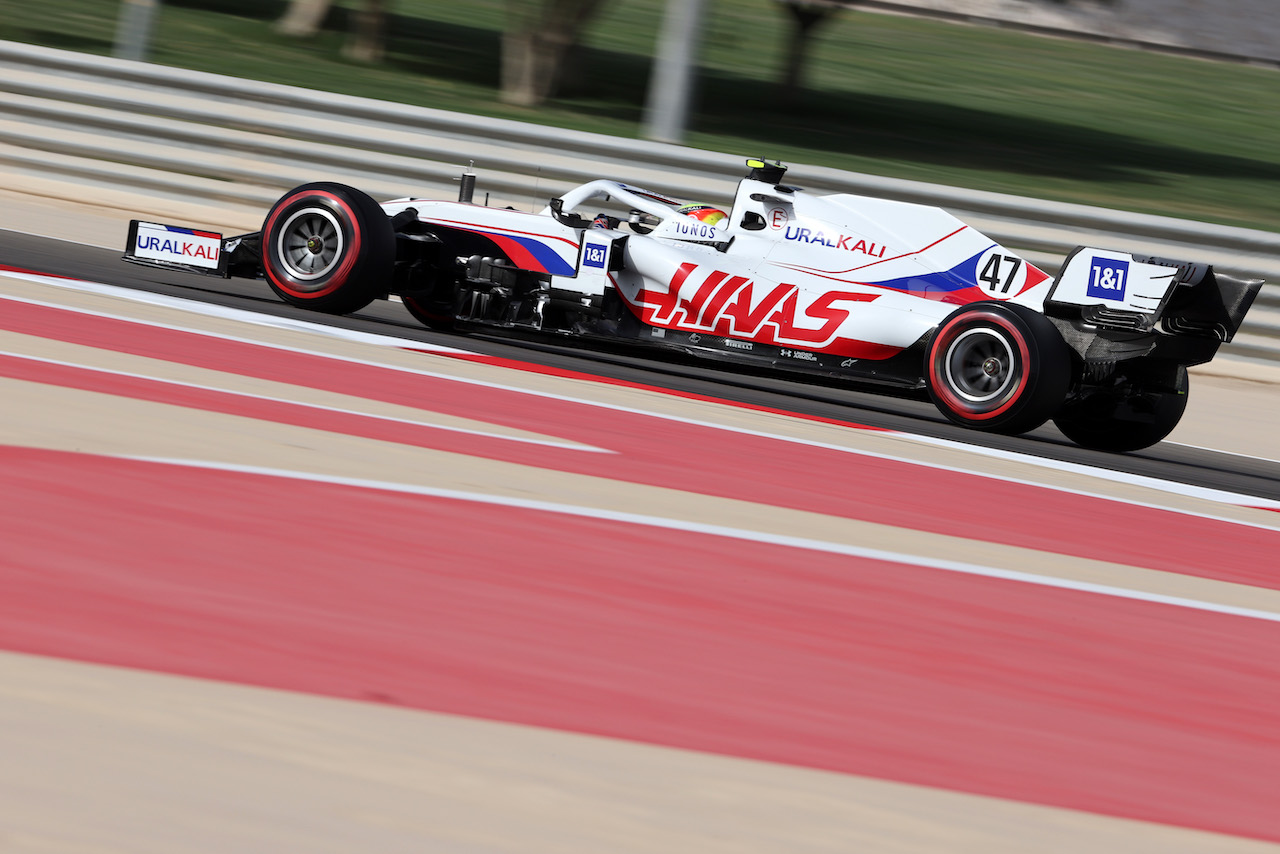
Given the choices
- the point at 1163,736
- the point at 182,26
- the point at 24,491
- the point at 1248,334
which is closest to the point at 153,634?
the point at 24,491

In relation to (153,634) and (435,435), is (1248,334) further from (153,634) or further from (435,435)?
(153,634)

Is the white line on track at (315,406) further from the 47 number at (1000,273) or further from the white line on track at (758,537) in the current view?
the 47 number at (1000,273)

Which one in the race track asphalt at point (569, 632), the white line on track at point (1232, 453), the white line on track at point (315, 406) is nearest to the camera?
the race track asphalt at point (569, 632)

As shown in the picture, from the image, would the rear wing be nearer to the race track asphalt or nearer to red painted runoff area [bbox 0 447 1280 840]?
the race track asphalt

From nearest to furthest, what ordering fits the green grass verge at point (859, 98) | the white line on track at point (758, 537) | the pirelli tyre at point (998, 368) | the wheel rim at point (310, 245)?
the white line on track at point (758, 537), the pirelli tyre at point (998, 368), the wheel rim at point (310, 245), the green grass verge at point (859, 98)

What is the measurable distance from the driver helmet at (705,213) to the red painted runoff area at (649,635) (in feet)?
13.6

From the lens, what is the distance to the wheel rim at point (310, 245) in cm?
870

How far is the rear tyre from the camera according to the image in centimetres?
820

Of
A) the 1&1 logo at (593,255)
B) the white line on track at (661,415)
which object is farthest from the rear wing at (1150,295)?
the 1&1 logo at (593,255)

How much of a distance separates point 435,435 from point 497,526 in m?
1.31

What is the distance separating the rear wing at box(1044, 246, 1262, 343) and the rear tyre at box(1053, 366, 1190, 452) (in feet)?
1.75

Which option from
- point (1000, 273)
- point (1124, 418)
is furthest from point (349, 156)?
point (1124, 418)

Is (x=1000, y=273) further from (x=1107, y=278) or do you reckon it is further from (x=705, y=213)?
(x=705, y=213)

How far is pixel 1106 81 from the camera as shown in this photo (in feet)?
81.4
